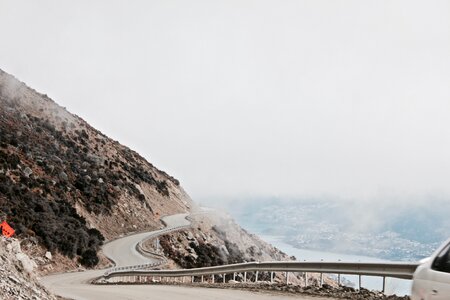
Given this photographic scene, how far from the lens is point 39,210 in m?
51.4

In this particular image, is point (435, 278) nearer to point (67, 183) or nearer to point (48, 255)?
point (48, 255)

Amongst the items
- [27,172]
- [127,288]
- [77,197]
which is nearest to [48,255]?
[27,172]

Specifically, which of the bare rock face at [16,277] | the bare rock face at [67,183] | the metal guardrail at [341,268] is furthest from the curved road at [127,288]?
the bare rock face at [16,277]

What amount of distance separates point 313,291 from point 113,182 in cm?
6316

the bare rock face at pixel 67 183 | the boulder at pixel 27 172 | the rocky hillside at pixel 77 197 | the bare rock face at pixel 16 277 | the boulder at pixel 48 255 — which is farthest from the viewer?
the boulder at pixel 27 172

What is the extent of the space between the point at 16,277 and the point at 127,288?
9.24m

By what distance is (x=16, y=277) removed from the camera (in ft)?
40.9

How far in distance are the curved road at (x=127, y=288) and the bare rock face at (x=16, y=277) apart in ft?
9.94

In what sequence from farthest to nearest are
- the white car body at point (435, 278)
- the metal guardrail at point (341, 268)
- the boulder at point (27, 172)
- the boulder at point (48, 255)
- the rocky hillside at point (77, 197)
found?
1. the boulder at point (27, 172)
2. the rocky hillside at point (77, 197)
3. the boulder at point (48, 255)
4. the metal guardrail at point (341, 268)
5. the white car body at point (435, 278)

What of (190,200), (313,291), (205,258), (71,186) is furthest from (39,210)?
(190,200)

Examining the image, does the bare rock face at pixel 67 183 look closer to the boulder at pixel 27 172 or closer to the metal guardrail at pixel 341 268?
the boulder at pixel 27 172

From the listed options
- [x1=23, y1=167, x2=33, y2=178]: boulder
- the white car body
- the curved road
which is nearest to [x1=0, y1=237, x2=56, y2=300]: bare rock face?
the curved road

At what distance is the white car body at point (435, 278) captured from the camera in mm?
6160

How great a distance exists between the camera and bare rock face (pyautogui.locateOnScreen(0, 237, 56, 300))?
1107 centimetres
